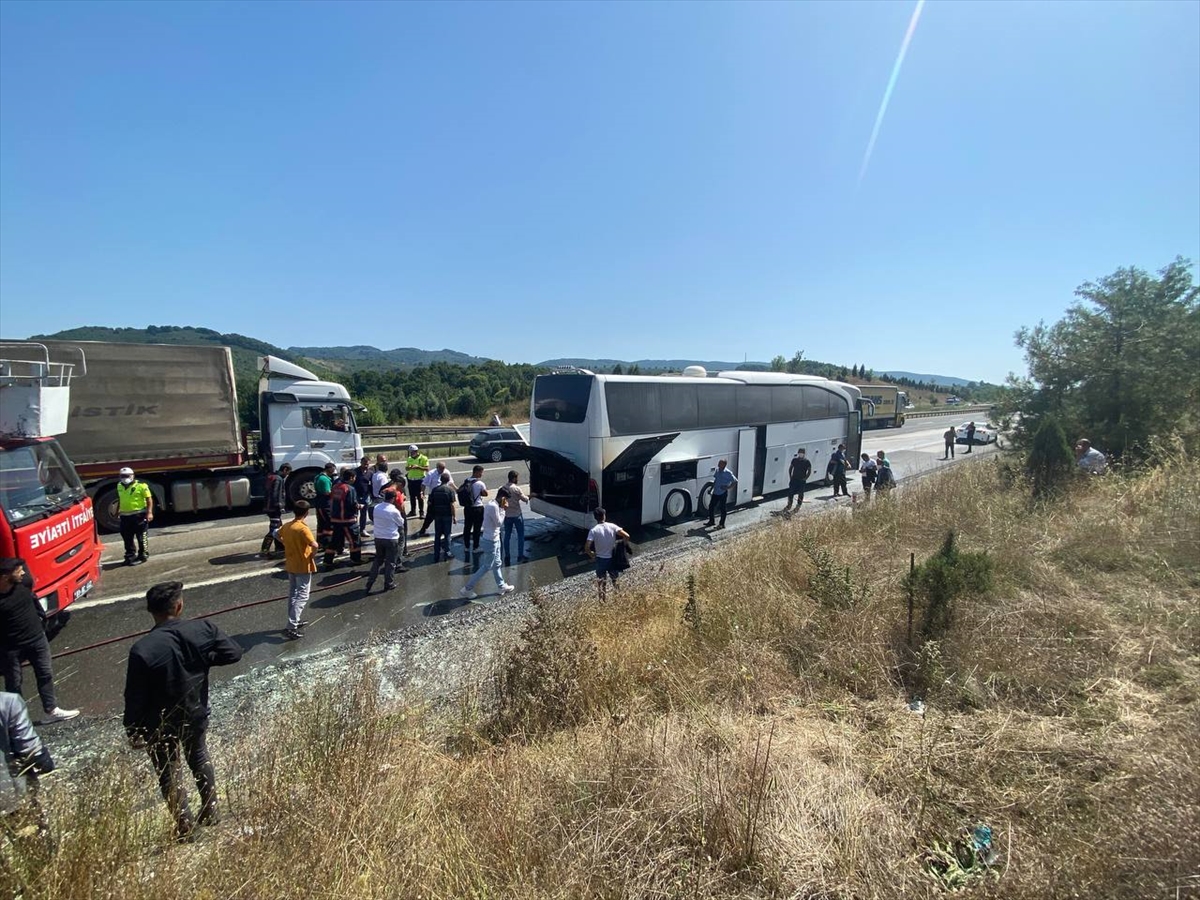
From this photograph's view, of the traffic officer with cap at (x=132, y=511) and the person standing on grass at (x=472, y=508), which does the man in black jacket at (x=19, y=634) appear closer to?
the traffic officer with cap at (x=132, y=511)

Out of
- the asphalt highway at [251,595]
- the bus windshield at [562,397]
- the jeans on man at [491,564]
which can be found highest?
the bus windshield at [562,397]

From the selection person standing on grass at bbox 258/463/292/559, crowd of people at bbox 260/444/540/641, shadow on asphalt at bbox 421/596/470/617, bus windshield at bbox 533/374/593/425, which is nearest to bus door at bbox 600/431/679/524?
bus windshield at bbox 533/374/593/425

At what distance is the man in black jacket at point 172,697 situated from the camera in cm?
303

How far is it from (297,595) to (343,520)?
8.35ft

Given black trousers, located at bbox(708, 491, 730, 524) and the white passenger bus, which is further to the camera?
black trousers, located at bbox(708, 491, 730, 524)

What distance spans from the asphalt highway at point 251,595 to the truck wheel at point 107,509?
0.28 m

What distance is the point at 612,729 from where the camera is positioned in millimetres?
3566

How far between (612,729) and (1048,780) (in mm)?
2562

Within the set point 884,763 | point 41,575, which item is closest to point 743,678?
point 884,763

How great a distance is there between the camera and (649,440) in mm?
10898

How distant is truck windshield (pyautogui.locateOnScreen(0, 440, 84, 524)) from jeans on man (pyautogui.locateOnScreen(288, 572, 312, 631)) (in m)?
2.76

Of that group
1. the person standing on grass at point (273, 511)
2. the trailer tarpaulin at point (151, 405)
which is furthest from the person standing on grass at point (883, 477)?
the trailer tarpaulin at point (151, 405)

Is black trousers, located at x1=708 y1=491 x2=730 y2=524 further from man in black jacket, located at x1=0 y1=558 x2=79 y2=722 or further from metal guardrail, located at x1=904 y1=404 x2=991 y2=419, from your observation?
metal guardrail, located at x1=904 y1=404 x2=991 y2=419

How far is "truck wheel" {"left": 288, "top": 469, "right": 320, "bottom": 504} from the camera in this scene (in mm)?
12852
